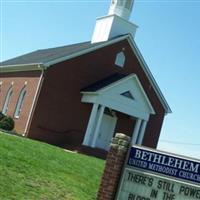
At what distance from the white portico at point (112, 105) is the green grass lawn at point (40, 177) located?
1551cm

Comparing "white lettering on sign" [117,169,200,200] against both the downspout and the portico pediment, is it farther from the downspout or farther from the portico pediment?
the downspout

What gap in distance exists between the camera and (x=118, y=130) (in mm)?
40406

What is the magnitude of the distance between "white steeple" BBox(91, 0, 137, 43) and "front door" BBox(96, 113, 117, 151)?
18.8ft

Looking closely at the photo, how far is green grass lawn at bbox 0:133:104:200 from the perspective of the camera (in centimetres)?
1474

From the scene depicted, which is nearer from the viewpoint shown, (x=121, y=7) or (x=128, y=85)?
(x=128, y=85)

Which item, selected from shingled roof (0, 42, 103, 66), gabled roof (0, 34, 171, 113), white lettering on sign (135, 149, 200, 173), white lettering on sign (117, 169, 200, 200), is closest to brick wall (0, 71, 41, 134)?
gabled roof (0, 34, 171, 113)

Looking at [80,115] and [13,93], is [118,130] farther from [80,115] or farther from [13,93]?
[13,93]

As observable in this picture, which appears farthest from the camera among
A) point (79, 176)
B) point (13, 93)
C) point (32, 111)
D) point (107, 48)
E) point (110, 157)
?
point (13, 93)

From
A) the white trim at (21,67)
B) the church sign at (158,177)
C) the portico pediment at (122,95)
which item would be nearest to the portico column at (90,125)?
the portico pediment at (122,95)

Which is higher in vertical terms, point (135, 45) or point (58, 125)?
point (135, 45)

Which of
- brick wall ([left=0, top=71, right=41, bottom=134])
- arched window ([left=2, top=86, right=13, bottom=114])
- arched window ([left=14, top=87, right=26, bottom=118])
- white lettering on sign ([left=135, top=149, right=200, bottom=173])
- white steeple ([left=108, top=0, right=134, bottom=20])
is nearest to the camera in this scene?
white lettering on sign ([left=135, top=149, right=200, bottom=173])

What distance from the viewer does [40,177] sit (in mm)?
16547

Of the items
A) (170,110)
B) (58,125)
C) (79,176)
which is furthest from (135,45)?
(79,176)

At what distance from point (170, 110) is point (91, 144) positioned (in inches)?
328
